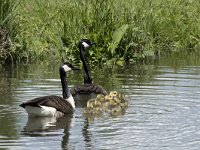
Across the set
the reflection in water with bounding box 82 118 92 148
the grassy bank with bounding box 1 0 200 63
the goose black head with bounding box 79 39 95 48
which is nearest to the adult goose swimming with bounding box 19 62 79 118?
the reflection in water with bounding box 82 118 92 148

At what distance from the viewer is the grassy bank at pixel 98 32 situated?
2105 centimetres

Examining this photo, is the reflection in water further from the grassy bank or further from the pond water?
the grassy bank

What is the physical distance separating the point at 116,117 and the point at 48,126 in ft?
4.43

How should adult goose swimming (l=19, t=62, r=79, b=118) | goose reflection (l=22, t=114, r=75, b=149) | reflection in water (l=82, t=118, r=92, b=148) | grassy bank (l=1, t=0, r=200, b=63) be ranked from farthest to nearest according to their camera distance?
grassy bank (l=1, t=0, r=200, b=63) < adult goose swimming (l=19, t=62, r=79, b=118) < goose reflection (l=22, t=114, r=75, b=149) < reflection in water (l=82, t=118, r=92, b=148)

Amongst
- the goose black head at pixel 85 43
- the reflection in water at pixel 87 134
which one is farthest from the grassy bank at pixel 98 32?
the reflection in water at pixel 87 134

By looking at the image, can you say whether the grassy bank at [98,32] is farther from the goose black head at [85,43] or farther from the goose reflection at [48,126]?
the goose reflection at [48,126]

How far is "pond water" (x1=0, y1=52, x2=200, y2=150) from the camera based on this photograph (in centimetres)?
1091

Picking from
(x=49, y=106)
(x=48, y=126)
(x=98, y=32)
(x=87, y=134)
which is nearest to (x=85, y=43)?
(x=98, y=32)

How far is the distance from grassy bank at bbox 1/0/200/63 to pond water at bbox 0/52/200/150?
1234 millimetres

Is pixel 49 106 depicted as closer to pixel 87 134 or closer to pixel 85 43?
pixel 87 134

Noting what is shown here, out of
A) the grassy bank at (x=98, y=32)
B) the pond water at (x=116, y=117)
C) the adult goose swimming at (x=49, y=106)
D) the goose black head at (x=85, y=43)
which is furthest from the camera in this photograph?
the grassy bank at (x=98, y=32)

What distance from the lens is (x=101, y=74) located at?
19188mm

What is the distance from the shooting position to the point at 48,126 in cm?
1244

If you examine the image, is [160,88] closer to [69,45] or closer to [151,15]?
[69,45]
